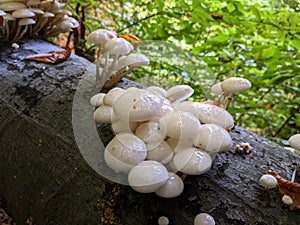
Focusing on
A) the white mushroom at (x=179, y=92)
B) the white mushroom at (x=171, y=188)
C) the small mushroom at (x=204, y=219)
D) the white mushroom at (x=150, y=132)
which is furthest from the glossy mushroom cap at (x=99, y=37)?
the small mushroom at (x=204, y=219)

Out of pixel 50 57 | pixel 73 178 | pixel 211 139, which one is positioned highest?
pixel 211 139

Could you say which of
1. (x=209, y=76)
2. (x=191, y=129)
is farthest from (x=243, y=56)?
(x=191, y=129)

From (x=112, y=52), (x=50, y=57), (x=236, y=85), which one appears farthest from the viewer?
(x=50, y=57)

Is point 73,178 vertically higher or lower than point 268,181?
lower

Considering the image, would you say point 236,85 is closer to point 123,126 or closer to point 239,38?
point 123,126

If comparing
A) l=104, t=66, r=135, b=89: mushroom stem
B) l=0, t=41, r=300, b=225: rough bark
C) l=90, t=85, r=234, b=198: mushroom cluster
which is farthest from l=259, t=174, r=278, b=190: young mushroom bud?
l=104, t=66, r=135, b=89: mushroom stem

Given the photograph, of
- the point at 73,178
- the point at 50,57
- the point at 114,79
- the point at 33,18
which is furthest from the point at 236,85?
the point at 33,18

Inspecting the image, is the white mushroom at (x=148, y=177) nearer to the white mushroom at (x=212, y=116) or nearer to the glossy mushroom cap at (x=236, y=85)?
the white mushroom at (x=212, y=116)
